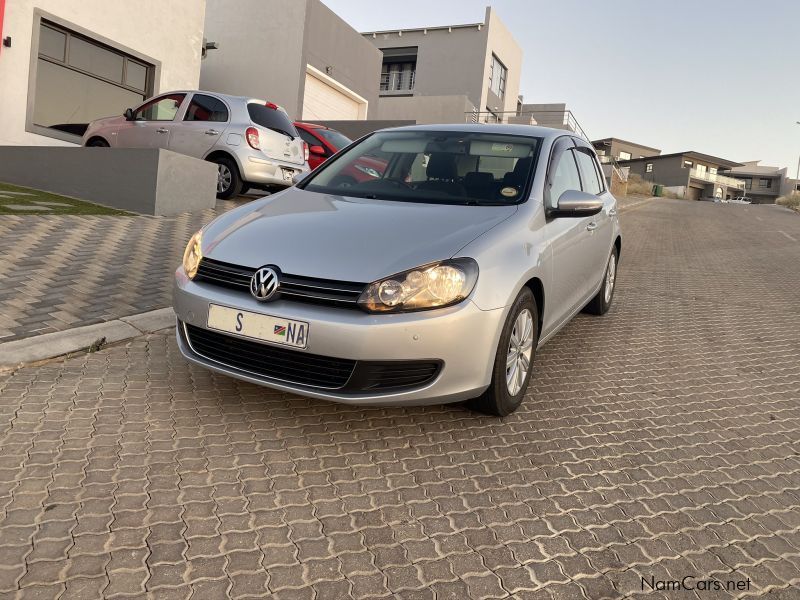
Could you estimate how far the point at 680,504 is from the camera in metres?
2.71

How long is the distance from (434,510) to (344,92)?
2240cm

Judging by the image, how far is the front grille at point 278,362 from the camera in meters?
2.92

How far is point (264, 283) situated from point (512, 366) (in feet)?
4.40

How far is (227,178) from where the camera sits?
10359mm

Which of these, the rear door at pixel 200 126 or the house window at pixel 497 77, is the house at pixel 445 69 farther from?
the rear door at pixel 200 126

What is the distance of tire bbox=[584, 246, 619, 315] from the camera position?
19.1ft

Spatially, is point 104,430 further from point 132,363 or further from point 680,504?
point 680,504

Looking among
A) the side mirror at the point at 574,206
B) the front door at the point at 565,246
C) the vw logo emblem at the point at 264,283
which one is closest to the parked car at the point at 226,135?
the front door at the point at 565,246

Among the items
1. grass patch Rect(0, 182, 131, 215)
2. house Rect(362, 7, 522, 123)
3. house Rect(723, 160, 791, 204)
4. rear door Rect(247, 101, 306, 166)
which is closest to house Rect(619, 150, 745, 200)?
house Rect(723, 160, 791, 204)

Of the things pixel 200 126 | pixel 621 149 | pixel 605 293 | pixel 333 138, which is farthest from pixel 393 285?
pixel 621 149

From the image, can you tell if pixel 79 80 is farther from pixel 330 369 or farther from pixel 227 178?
pixel 330 369

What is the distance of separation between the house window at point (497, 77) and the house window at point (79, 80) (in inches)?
949

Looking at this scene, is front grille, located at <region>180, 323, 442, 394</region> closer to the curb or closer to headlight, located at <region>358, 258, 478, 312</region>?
headlight, located at <region>358, 258, 478, 312</region>

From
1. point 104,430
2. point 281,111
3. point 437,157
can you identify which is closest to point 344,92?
point 281,111
